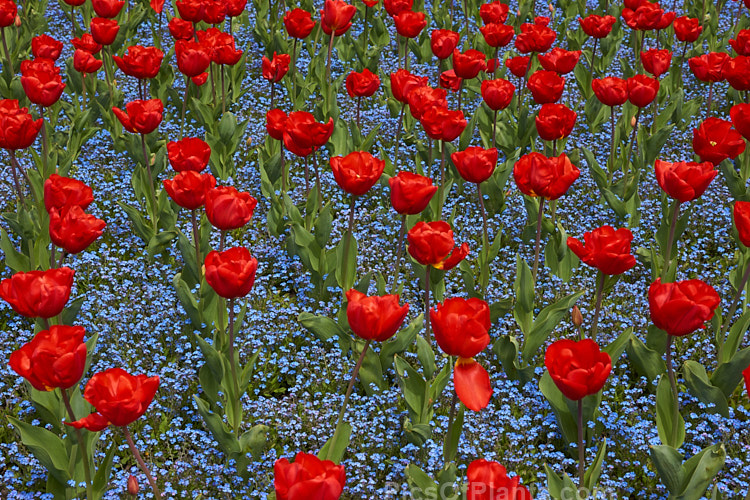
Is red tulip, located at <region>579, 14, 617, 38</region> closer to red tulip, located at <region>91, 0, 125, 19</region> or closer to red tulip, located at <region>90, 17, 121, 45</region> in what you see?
red tulip, located at <region>90, 17, 121, 45</region>

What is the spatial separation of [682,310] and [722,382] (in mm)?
1037

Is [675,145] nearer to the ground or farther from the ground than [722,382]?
farther from the ground

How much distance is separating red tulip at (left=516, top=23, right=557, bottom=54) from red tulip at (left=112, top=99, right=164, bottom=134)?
8.86 feet

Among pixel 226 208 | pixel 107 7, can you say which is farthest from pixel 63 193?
pixel 107 7

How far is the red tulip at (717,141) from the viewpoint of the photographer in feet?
13.3

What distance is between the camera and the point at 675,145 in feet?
19.7

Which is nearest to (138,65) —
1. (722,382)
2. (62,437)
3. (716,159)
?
(62,437)

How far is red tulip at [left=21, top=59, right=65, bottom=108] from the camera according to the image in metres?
4.59

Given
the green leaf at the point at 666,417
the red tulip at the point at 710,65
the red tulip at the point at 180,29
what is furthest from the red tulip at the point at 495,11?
the green leaf at the point at 666,417

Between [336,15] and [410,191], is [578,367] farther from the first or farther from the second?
[336,15]

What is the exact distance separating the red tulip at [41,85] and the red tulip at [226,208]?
6.10 ft

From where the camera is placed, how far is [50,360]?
7.94ft

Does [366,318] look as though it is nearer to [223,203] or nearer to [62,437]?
[223,203]

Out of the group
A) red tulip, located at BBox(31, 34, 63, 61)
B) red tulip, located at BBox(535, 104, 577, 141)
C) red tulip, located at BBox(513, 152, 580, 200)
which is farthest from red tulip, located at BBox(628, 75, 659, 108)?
red tulip, located at BBox(31, 34, 63, 61)
